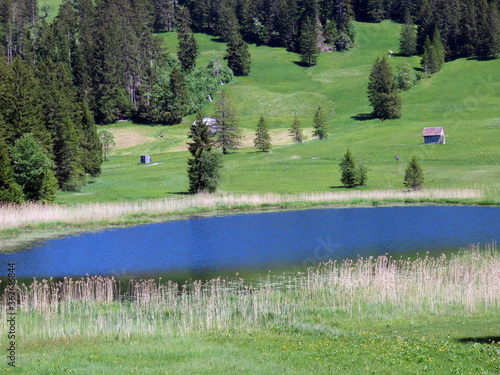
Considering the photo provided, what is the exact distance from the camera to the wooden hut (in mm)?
98562

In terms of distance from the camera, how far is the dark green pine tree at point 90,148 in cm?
8419

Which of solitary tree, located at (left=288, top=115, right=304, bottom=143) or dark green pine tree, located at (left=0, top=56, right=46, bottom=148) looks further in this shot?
solitary tree, located at (left=288, top=115, right=304, bottom=143)

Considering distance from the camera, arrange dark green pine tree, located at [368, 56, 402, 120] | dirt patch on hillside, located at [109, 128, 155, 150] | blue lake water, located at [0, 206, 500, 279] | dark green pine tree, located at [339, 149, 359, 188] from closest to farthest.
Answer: blue lake water, located at [0, 206, 500, 279] < dark green pine tree, located at [339, 149, 359, 188] < dark green pine tree, located at [368, 56, 402, 120] < dirt patch on hillside, located at [109, 128, 155, 150]

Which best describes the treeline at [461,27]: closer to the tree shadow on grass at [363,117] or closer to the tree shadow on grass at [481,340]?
the tree shadow on grass at [363,117]

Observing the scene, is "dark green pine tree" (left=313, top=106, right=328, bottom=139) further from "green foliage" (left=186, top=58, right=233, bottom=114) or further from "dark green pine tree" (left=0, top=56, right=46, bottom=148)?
"dark green pine tree" (left=0, top=56, right=46, bottom=148)

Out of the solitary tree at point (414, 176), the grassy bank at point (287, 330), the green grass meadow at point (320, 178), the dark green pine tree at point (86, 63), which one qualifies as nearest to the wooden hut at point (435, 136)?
the green grass meadow at point (320, 178)

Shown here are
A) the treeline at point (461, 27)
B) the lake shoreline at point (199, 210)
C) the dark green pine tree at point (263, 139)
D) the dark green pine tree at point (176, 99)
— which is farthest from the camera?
the treeline at point (461, 27)

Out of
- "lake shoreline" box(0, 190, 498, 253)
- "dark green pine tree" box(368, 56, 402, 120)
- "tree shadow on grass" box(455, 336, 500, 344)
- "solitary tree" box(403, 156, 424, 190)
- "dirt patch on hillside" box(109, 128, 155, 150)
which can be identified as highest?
"dark green pine tree" box(368, 56, 402, 120)

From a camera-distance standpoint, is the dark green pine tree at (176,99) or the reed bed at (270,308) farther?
the dark green pine tree at (176,99)

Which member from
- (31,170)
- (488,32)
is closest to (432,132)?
(31,170)

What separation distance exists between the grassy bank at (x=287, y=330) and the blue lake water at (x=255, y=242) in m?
5.92

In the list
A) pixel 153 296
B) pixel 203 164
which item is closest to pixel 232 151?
pixel 203 164

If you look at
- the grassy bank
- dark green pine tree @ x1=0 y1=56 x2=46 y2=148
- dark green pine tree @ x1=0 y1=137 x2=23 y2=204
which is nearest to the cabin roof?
dark green pine tree @ x1=0 y1=56 x2=46 y2=148

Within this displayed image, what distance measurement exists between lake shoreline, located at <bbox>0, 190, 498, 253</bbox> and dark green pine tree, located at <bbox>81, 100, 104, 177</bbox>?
29546 millimetres
